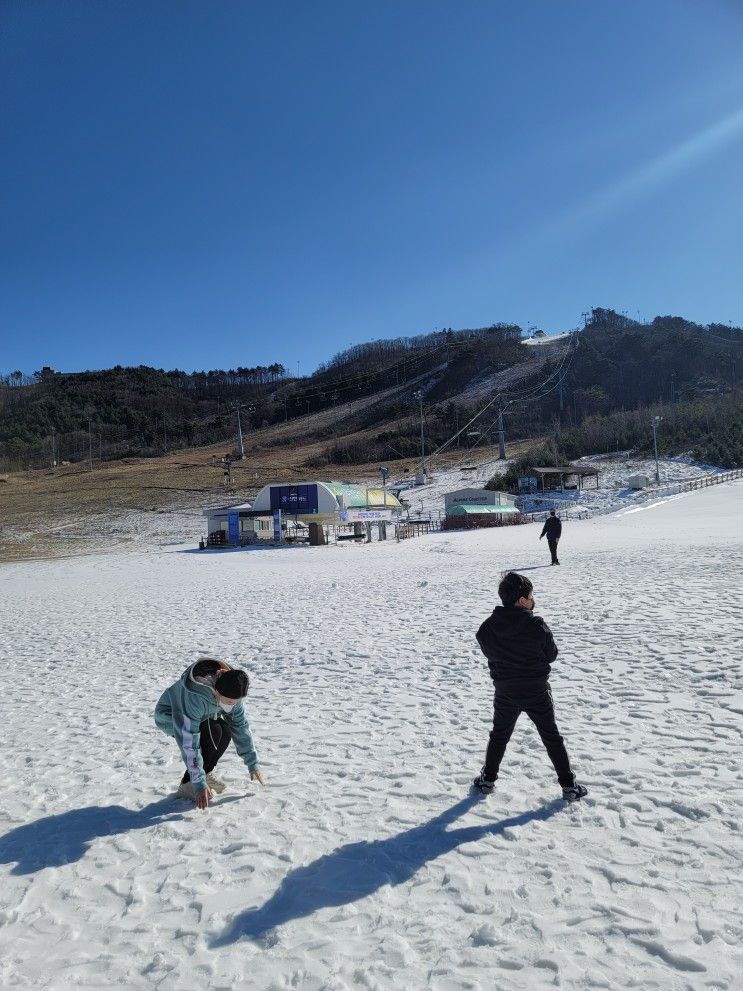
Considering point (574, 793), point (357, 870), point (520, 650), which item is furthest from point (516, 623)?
point (357, 870)

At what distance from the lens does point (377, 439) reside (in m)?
102

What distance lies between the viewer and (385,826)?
449 centimetres

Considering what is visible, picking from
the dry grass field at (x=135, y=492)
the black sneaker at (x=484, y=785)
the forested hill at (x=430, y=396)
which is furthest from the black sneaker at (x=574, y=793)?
the forested hill at (x=430, y=396)

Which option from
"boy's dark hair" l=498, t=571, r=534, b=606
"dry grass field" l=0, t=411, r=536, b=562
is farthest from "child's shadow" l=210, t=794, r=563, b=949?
"dry grass field" l=0, t=411, r=536, b=562

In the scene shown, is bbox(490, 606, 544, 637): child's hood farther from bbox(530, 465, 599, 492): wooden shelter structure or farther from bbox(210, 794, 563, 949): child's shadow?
bbox(530, 465, 599, 492): wooden shelter structure

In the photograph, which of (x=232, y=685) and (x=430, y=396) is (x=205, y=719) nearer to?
(x=232, y=685)

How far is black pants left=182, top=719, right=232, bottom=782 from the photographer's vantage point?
16.3 ft

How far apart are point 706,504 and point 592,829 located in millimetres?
44814

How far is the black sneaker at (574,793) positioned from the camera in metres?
4.66

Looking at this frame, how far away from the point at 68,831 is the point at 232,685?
1.70 meters

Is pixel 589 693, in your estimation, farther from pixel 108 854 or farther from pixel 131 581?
pixel 131 581

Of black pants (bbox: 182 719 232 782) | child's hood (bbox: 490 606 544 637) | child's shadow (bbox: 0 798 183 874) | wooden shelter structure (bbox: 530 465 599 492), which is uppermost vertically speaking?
wooden shelter structure (bbox: 530 465 599 492)

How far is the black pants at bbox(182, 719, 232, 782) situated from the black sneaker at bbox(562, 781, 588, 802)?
260 centimetres

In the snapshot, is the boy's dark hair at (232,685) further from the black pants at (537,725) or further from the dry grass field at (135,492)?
the dry grass field at (135,492)
